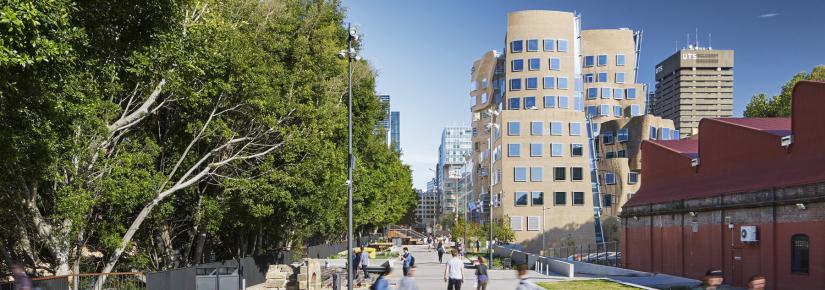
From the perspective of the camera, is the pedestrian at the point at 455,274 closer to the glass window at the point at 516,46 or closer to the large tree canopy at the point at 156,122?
the large tree canopy at the point at 156,122

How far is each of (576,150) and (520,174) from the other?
7.00 m

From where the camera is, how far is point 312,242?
83.2 metres

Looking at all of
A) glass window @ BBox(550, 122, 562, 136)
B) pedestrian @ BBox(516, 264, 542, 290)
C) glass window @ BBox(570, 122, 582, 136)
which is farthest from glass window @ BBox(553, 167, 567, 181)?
pedestrian @ BBox(516, 264, 542, 290)

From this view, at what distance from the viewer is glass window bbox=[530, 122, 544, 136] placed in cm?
8644

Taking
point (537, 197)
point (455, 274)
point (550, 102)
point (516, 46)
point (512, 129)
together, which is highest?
point (516, 46)

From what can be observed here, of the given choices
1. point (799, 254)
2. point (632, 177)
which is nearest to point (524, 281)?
point (799, 254)

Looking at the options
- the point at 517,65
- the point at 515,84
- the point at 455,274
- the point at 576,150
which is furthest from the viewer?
the point at 515,84

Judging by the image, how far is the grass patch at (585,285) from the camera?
1257 inches

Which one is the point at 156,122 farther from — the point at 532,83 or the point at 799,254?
the point at 532,83

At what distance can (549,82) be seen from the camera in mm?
91000

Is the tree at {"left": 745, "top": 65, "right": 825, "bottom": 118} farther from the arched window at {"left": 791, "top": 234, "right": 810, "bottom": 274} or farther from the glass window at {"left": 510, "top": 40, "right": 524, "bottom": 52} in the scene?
the arched window at {"left": 791, "top": 234, "right": 810, "bottom": 274}

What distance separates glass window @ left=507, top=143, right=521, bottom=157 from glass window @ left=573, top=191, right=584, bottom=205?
25.4ft

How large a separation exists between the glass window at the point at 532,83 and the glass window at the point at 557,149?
8472 millimetres

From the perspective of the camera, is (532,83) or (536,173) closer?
(536,173)
